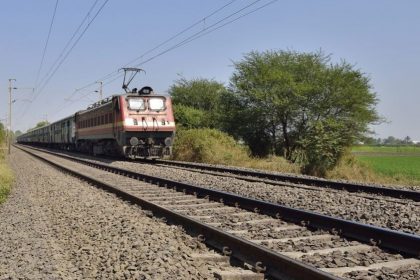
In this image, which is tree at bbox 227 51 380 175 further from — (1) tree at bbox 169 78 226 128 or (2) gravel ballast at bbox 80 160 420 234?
(2) gravel ballast at bbox 80 160 420 234

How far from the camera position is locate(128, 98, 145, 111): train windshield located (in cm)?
2433

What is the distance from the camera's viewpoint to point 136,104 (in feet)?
80.4

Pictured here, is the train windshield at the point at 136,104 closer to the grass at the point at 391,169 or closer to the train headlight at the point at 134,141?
the train headlight at the point at 134,141

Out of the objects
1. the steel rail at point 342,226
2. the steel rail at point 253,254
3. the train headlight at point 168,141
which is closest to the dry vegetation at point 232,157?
the train headlight at point 168,141

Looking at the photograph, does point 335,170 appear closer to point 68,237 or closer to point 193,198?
point 193,198

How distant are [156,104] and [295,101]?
509 inches

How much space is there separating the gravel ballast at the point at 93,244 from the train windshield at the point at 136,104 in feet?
44.3

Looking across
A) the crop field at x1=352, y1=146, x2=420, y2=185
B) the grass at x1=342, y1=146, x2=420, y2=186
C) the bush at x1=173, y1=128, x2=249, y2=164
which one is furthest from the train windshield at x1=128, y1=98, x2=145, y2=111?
the crop field at x1=352, y1=146, x2=420, y2=185

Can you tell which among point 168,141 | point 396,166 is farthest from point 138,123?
point 396,166

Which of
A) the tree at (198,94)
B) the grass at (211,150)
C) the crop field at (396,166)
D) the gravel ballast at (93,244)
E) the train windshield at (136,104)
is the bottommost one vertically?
the crop field at (396,166)

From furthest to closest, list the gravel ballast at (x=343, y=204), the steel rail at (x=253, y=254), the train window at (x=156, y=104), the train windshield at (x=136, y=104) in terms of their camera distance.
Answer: the train window at (x=156, y=104)
the train windshield at (x=136, y=104)
the gravel ballast at (x=343, y=204)
the steel rail at (x=253, y=254)

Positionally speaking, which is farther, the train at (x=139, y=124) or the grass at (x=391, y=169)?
the train at (x=139, y=124)

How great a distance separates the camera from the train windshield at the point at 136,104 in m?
24.3

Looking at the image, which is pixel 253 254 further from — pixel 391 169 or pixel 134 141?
pixel 391 169
